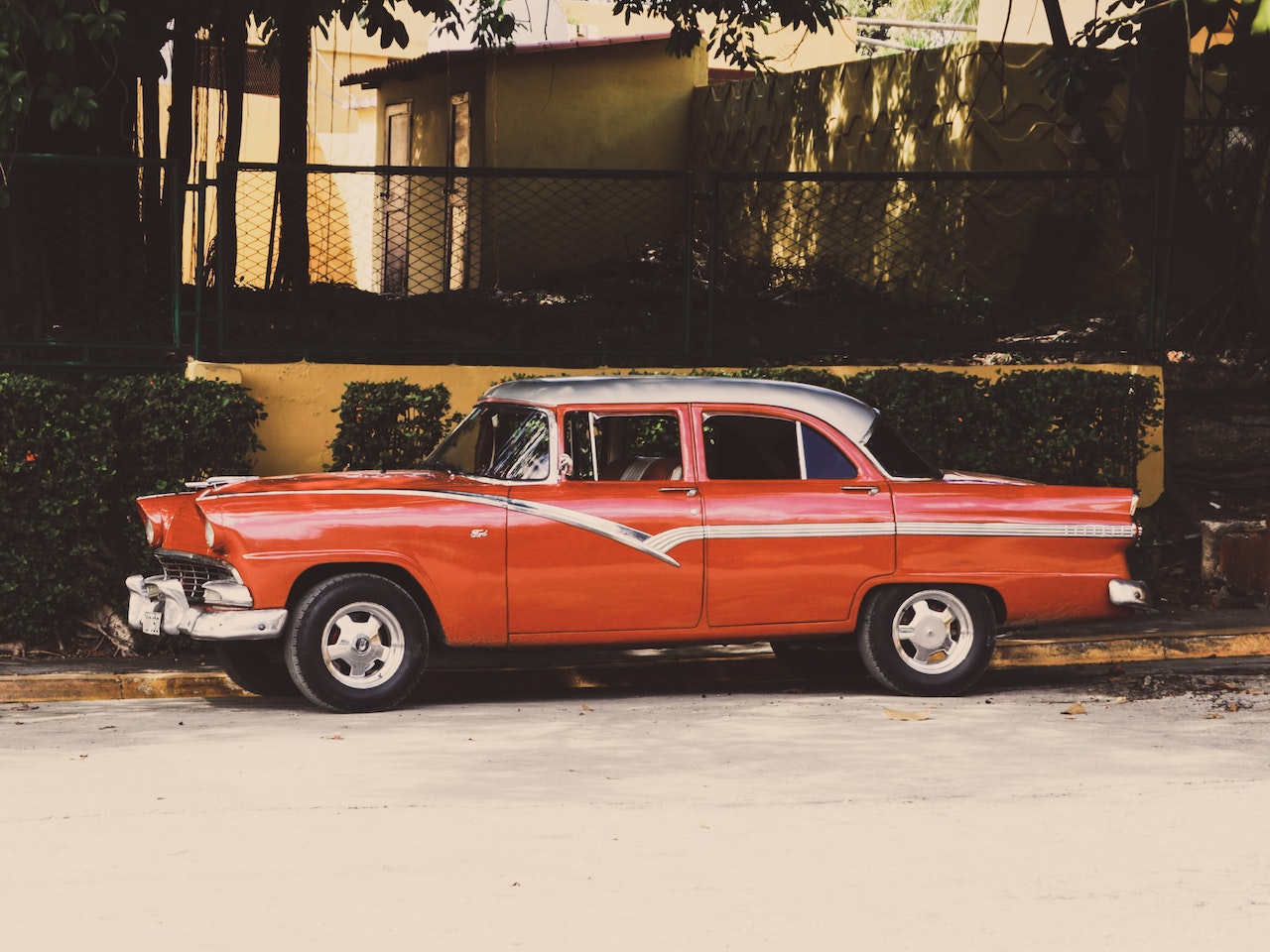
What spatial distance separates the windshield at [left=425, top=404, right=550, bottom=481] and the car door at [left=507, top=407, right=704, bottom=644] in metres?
0.11

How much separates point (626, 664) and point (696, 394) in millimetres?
1820

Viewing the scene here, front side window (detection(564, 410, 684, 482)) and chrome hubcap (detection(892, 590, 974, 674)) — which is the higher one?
front side window (detection(564, 410, 684, 482))

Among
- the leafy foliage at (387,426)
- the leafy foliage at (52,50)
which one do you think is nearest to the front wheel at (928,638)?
the leafy foliage at (387,426)

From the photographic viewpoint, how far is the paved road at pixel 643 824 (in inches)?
208

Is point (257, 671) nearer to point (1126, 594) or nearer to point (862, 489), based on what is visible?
point (862, 489)

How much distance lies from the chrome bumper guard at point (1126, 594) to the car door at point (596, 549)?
2188 mm

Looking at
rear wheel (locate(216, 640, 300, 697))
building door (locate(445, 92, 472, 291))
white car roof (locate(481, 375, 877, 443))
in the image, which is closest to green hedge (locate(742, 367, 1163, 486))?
white car roof (locate(481, 375, 877, 443))

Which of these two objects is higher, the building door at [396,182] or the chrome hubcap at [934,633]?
the building door at [396,182]

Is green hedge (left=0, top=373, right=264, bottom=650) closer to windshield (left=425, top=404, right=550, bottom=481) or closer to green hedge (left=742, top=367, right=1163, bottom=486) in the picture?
windshield (left=425, top=404, right=550, bottom=481)

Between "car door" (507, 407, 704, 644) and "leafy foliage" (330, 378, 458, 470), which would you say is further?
"leafy foliage" (330, 378, 458, 470)

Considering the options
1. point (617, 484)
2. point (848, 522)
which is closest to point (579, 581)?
point (617, 484)

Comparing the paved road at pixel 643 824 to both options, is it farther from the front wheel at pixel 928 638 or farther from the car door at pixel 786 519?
the car door at pixel 786 519

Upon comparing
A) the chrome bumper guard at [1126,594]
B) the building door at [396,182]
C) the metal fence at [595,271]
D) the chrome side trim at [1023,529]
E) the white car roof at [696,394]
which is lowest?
the chrome bumper guard at [1126,594]

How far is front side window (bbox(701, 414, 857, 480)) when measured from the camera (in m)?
9.42
